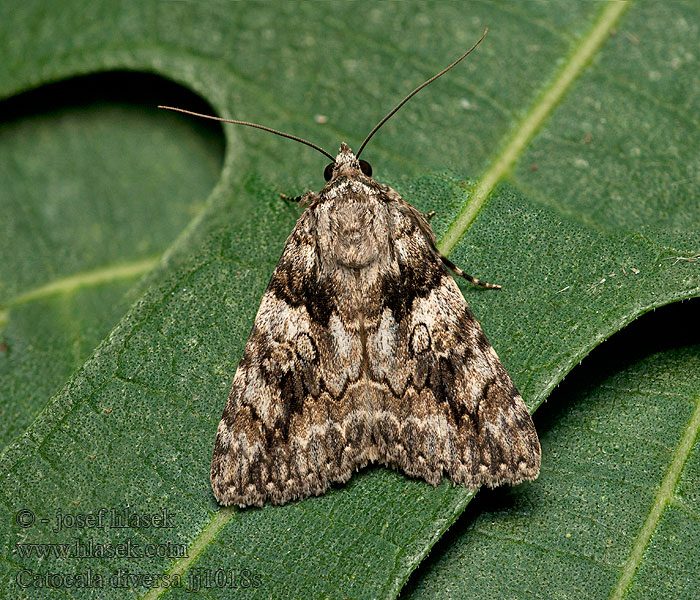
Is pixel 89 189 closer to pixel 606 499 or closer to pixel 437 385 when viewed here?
pixel 437 385

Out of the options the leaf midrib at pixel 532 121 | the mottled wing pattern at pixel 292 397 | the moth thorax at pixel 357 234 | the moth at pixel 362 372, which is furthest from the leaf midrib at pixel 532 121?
the mottled wing pattern at pixel 292 397

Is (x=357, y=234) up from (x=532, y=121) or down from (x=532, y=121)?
down

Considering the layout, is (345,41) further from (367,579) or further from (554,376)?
(367,579)

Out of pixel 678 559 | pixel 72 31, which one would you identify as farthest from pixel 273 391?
pixel 72 31

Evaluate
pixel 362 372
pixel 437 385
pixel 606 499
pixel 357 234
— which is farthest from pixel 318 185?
pixel 606 499

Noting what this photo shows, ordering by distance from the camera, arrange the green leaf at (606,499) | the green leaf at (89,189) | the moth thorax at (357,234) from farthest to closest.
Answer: the green leaf at (89,189) → the moth thorax at (357,234) → the green leaf at (606,499)

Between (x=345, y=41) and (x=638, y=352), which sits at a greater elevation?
(x=345, y=41)

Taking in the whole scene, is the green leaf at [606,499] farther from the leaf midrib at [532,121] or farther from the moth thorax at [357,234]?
the moth thorax at [357,234]
